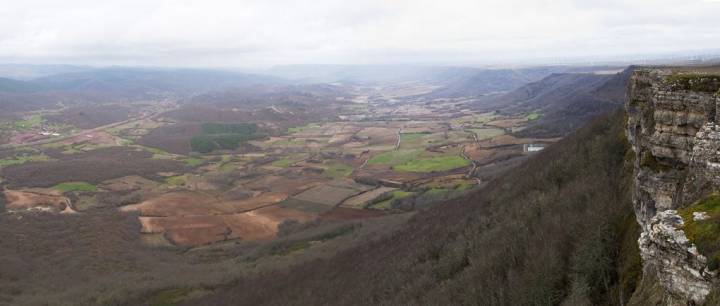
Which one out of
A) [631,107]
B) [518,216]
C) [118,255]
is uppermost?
[631,107]

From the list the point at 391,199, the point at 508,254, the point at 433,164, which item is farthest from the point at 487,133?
the point at 508,254

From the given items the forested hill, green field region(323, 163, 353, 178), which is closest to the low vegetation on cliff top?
the forested hill

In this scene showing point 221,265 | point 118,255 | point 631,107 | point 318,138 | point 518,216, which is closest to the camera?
point 631,107

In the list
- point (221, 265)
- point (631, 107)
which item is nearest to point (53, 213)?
point (221, 265)

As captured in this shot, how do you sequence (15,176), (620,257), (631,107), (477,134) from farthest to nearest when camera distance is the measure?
(477,134) < (15,176) < (631,107) < (620,257)

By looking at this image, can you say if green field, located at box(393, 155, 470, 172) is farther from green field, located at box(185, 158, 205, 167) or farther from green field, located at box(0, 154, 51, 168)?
green field, located at box(0, 154, 51, 168)

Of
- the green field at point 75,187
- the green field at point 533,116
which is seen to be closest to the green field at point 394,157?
the green field at point 533,116

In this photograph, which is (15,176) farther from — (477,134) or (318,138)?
(477,134)

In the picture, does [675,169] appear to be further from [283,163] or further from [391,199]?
[283,163]
